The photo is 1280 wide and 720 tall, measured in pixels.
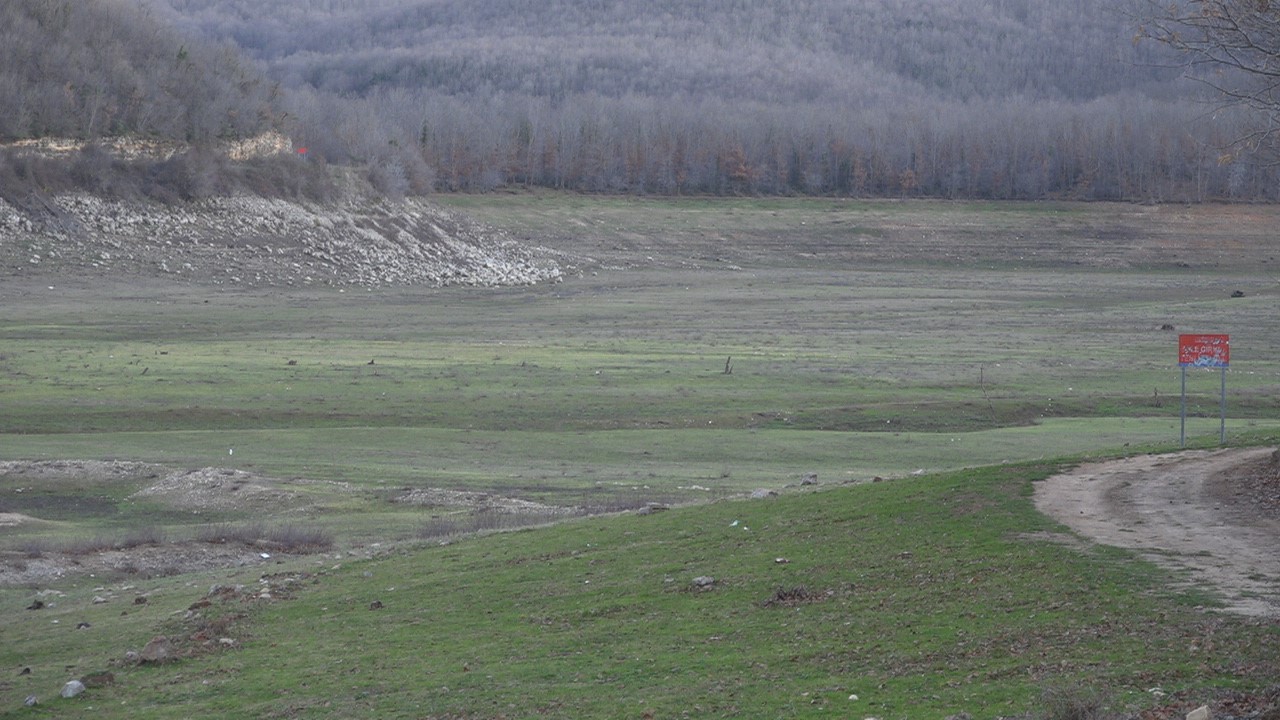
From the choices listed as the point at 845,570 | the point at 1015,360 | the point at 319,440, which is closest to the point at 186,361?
the point at 319,440

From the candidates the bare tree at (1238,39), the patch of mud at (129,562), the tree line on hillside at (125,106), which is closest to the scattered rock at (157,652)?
the patch of mud at (129,562)

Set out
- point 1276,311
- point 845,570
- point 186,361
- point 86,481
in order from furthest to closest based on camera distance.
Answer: point 1276,311, point 186,361, point 86,481, point 845,570

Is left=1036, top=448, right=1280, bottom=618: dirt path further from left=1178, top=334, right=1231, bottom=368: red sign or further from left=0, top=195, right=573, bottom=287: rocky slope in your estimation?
left=0, top=195, right=573, bottom=287: rocky slope

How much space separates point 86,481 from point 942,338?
45018 mm

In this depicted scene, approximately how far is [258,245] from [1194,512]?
84.0 m

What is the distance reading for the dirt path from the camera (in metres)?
15.2

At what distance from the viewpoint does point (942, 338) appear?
220 feet

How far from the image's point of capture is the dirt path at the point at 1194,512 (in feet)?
50.0

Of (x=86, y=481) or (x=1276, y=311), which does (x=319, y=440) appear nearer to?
(x=86, y=481)

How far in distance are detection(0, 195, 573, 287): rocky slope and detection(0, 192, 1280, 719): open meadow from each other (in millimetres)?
4576

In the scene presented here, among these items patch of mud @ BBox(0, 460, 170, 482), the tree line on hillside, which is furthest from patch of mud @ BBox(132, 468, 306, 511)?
the tree line on hillside

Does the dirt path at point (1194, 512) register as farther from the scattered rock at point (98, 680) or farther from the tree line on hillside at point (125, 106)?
the tree line on hillside at point (125, 106)

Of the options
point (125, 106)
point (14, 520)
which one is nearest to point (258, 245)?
point (125, 106)

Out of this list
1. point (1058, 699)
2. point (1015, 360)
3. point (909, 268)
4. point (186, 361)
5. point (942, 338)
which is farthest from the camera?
point (909, 268)
